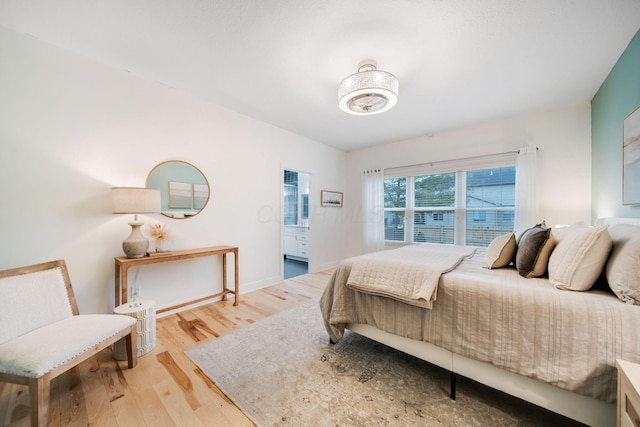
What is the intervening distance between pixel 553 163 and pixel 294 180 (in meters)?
4.89

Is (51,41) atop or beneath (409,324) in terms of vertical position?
atop

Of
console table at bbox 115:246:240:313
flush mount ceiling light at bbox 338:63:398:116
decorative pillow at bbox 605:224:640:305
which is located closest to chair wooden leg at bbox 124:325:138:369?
console table at bbox 115:246:240:313

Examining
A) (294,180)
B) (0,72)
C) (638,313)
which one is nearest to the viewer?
(638,313)

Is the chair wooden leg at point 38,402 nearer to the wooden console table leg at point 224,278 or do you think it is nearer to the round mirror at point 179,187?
the round mirror at point 179,187

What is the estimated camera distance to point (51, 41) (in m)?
1.91

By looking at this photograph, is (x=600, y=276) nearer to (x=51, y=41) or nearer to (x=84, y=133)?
(x=84, y=133)

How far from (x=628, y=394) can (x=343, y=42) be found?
240 cm

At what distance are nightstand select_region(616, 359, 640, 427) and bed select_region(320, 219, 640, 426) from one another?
0.37 ft

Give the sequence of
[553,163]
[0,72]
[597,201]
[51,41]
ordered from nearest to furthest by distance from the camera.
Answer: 1. [0,72]
2. [51,41]
3. [597,201]
4. [553,163]

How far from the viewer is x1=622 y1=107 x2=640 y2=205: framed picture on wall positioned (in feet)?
5.74

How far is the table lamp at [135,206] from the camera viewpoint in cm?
203

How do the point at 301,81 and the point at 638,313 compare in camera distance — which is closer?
the point at 638,313

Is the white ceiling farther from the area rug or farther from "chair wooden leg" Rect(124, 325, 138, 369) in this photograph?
the area rug

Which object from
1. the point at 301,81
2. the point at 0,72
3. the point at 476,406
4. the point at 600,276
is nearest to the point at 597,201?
the point at 600,276
